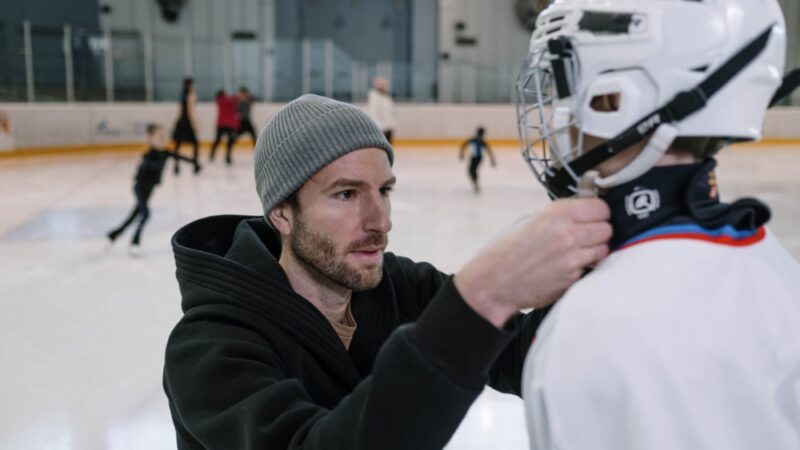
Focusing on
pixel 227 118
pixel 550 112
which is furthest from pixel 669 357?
pixel 227 118

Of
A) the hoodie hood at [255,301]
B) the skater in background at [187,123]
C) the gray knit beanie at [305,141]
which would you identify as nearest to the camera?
the hoodie hood at [255,301]

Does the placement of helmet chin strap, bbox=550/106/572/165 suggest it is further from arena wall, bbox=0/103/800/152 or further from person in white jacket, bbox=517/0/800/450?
arena wall, bbox=0/103/800/152

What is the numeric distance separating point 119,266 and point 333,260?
175 inches

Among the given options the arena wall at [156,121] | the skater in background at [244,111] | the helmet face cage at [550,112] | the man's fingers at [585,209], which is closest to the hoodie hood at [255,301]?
the helmet face cage at [550,112]

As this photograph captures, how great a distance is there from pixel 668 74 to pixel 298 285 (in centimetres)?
94

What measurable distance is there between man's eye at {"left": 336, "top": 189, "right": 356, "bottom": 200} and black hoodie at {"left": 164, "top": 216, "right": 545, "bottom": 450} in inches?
6.9

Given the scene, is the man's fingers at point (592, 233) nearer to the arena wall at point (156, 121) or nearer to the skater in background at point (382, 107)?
the skater in background at point (382, 107)

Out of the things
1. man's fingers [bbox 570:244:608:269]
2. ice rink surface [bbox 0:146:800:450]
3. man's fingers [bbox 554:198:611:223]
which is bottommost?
ice rink surface [bbox 0:146:800:450]

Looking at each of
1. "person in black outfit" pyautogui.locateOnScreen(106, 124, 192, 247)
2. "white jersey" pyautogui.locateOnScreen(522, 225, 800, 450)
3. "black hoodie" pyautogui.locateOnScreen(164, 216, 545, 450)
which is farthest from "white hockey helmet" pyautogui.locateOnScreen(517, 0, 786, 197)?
"person in black outfit" pyautogui.locateOnScreen(106, 124, 192, 247)

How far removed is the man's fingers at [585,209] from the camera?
841 millimetres

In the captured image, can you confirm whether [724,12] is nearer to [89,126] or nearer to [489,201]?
[489,201]

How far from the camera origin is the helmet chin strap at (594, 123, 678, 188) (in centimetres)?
86

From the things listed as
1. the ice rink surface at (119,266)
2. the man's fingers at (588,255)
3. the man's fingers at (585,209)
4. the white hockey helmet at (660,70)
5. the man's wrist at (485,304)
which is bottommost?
the ice rink surface at (119,266)

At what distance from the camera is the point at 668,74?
0.88 m
